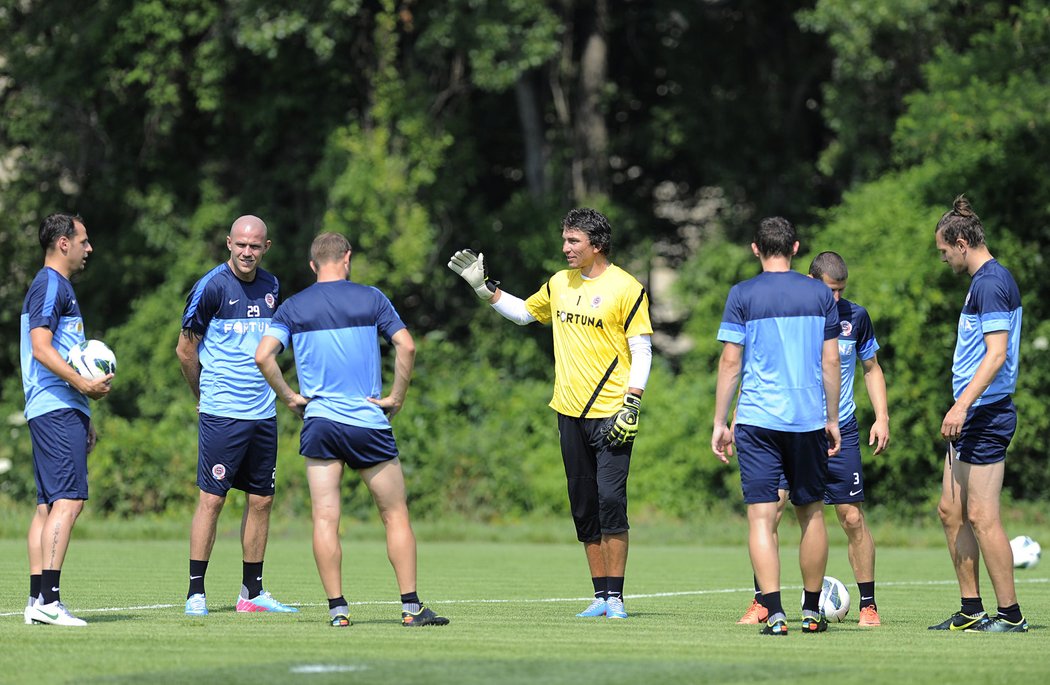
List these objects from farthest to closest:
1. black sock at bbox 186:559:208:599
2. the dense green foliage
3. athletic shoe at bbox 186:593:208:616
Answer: the dense green foliage < black sock at bbox 186:559:208:599 < athletic shoe at bbox 186:593:208:616

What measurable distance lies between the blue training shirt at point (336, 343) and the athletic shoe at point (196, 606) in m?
Answer: 1.59

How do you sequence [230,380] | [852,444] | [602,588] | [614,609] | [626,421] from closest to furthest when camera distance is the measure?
[626,421]
[614,609]
[602,588]
[230,380]
[852,444]

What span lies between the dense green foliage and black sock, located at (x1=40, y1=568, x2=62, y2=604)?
1435 centimetres

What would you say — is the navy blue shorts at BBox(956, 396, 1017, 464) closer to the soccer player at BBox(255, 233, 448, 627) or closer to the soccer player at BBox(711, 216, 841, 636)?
the soccer player at BBox(711, 216, 841, 636)

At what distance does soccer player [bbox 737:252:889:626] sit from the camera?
10227 mm

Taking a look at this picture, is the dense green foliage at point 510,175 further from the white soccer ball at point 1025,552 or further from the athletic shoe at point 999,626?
the athletic shoe at point 999,626

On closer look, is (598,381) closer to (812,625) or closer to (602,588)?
(602,588)

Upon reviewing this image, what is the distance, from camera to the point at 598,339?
10.1 meters

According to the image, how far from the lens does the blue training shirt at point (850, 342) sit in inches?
418

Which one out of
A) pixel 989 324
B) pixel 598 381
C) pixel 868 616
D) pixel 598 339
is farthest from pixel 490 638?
pixel 989 324

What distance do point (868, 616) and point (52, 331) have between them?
5173 mm

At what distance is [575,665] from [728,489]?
17.1 m

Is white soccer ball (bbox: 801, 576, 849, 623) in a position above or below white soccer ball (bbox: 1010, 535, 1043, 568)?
below

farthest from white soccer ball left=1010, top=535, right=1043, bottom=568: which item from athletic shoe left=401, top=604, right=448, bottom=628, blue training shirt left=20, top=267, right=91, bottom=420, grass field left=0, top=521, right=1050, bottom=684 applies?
blue training shirt left=20, top=267, right=91, bottom=420
